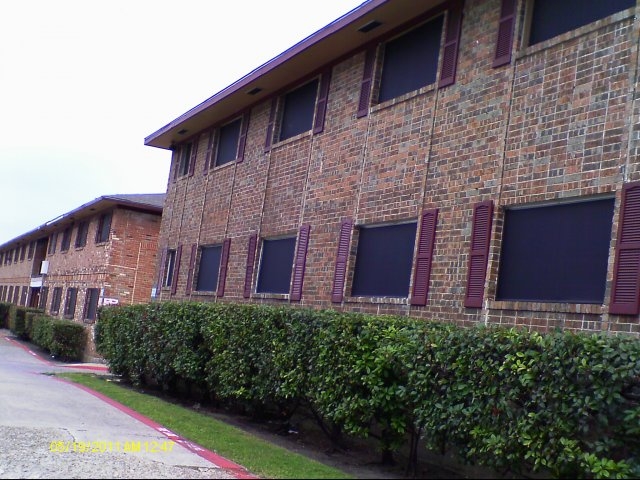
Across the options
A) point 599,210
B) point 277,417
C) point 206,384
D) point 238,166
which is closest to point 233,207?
point 238,166

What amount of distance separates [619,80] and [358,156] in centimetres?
544

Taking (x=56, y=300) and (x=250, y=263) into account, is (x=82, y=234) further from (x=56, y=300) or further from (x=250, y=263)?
(x=250, y=263)

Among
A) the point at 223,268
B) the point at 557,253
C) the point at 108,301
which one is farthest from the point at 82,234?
the point at 557,253

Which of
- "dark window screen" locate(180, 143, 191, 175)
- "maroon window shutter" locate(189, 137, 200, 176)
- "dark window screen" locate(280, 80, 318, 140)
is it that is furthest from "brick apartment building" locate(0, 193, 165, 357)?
"dark window screen" locate(280, 80, 318, 140)

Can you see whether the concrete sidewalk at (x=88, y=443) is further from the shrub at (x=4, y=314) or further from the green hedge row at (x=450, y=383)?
the shrub at (x=4, y=314)

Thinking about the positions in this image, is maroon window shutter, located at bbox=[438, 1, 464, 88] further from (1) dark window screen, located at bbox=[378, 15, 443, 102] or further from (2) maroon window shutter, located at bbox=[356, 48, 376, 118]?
(2) maroon window shutter, located at bbox=[356, 48, 376, 118]

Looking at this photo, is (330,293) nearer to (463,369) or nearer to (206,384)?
(206,384)

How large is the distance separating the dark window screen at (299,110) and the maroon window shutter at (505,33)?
5.50 m

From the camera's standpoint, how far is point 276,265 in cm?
1571

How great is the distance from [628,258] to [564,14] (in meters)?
3.50

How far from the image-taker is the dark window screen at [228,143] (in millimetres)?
19078

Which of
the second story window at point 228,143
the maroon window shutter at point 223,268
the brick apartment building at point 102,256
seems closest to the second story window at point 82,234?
the brick apartment building at point 102,256

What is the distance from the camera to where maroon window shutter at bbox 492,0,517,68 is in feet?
34.2

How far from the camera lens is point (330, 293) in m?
13.4
